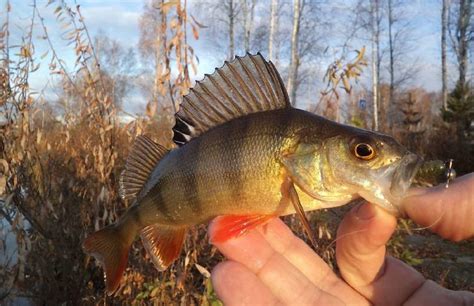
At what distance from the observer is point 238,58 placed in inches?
72.1

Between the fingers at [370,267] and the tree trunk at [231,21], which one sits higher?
the tree trunk at [231,21]

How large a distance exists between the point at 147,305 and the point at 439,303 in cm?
260

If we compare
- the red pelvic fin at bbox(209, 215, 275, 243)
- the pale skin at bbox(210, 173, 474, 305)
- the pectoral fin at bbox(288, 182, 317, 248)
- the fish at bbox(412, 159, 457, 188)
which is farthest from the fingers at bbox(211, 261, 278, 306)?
the fish at bbox(412, 159, 457, 188)

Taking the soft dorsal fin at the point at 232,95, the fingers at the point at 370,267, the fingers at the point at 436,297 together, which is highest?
the soft dorsal fin at the point at 232,95

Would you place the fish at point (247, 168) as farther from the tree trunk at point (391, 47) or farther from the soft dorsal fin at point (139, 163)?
the tree trunk at point (391, 47)

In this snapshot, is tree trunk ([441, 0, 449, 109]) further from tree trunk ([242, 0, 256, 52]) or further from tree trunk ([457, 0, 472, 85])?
tree trunk ([242, 0, 256, 52])

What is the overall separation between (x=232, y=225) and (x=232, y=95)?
22.0 inches

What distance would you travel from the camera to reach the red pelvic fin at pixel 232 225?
170 centimetres

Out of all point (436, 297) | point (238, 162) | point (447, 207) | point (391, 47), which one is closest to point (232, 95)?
point (238, 162)

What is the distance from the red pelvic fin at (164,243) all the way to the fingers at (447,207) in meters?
1.02

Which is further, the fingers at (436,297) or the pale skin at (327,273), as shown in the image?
the fingers at (436,297)

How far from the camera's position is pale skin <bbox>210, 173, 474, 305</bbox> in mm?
1692

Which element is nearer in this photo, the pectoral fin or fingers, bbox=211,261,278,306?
the pectoral fin

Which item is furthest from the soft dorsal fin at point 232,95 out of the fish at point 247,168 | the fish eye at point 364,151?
the fish eye at point 364,151
